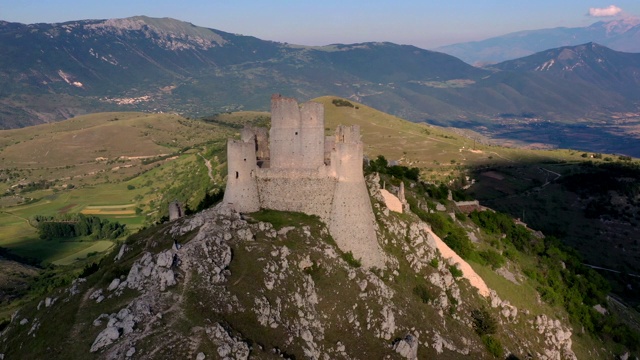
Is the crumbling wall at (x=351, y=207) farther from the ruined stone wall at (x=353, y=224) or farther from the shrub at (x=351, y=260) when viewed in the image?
the shrub at (x=351, y=260)

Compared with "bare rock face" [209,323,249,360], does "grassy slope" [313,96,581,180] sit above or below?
below

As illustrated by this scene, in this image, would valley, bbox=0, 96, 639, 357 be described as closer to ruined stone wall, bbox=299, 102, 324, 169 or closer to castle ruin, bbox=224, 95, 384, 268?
castle ruin, bbox=224, 95, 384, 268

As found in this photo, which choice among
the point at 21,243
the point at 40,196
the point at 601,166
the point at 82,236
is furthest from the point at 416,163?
the point at 40,196

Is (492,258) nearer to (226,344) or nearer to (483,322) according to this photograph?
(483,322)

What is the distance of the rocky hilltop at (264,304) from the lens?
1214 inches

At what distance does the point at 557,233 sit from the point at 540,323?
193 ft

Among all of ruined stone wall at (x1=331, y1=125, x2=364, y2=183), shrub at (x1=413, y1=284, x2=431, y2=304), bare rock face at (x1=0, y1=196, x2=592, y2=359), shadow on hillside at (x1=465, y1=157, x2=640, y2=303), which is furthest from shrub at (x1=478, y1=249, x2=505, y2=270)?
shadow on hillside at (x1=465, y1=157, x2=640, y2=303)

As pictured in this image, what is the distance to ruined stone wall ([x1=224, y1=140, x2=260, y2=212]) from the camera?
45.2 metres

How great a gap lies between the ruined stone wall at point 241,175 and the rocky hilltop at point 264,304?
59.2 inches

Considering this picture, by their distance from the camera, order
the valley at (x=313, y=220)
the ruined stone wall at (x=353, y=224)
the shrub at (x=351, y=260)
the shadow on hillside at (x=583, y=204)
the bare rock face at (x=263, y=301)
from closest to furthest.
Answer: the bare rock face at (x=263, y=301)
the shrub at (x=351, y=260)
the ruined stone wall at (x=353, y=224)
the valley at (x=313, y=220)
the shadow on hillside at (x=583, y=204)

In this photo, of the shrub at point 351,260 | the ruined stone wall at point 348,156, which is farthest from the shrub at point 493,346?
the ruined stone wall at point 348,156

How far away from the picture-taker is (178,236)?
41875mm

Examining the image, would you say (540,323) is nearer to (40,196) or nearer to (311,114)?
(311,114)

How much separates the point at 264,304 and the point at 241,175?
1375cm
